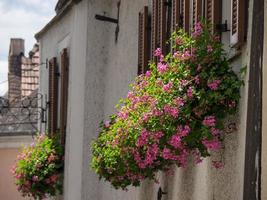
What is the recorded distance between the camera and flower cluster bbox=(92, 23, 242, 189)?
549 centimetres

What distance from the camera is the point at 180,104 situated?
561cm

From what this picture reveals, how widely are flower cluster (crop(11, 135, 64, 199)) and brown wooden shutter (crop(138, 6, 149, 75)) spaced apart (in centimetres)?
366

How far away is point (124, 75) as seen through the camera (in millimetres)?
9680

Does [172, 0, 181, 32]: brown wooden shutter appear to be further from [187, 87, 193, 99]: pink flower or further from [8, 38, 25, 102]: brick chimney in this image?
[8, 38, 25, 102]: brick chimney

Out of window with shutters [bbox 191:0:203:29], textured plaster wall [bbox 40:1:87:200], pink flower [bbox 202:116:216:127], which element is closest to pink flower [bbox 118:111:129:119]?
window with shutters [bbox 191:0:203:29]

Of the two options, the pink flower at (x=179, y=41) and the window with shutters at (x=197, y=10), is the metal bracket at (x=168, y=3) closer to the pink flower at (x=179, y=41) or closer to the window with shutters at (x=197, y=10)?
the window with shutters at (x=197, y=10)

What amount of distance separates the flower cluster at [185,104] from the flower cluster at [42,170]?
18.9ft

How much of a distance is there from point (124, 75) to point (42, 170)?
2.94 metres

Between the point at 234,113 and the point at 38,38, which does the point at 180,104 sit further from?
the point at 38,38

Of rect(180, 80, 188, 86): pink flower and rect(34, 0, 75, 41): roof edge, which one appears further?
rect(34, 0, 75, 41): roof edge

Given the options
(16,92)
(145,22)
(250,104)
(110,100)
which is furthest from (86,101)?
(16,92)

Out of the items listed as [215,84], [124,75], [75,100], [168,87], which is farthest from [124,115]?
[75,100]

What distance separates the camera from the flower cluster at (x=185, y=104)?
549cm

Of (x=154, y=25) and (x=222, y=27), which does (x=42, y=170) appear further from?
(x=222, y=27)
